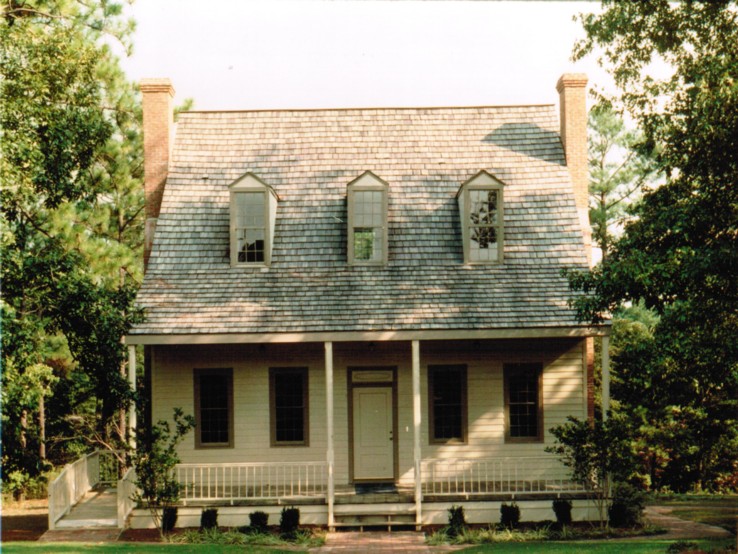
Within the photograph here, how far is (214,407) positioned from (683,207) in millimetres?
10917

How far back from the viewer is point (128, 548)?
13461 millimetres

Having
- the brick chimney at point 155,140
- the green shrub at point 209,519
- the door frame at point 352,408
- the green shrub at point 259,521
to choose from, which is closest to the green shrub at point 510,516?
the door frame at point 352,408

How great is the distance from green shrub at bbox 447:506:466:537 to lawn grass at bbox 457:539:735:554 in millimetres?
908

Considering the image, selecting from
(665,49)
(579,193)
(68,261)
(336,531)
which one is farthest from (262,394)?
(665,49)

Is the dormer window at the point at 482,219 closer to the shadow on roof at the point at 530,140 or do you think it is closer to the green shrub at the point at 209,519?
the shadow on roof at the point at 530,140

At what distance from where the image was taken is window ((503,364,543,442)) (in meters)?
17.4

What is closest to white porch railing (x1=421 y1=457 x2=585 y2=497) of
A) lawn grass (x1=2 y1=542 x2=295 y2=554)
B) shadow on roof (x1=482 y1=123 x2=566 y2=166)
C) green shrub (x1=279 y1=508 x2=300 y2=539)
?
green shrub (x1=279 y1=508 x2=300 y2=539)

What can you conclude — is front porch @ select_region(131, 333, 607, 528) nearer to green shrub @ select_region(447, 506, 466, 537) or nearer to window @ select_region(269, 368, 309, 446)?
window @ select_region(269, 368, 309, 446)

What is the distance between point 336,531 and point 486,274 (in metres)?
6.64

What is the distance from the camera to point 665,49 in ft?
58.5

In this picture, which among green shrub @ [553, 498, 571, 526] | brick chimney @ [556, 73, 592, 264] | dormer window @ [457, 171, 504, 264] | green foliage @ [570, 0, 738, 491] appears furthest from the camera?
brick chimney @ [556, 73, 592, 264]

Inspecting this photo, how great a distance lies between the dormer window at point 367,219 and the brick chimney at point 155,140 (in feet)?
16.9

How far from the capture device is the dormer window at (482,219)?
58.3ft

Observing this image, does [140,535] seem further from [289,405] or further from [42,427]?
[42,427]
